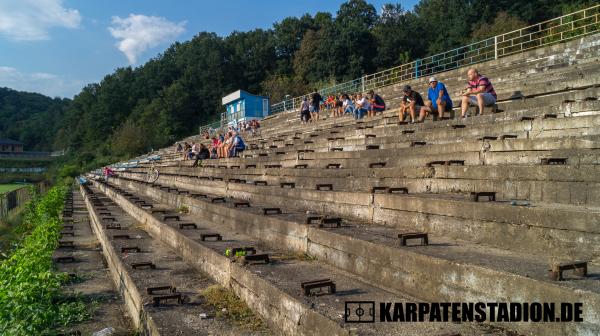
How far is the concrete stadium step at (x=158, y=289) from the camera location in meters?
3.24

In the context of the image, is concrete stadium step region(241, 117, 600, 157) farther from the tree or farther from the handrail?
the tree

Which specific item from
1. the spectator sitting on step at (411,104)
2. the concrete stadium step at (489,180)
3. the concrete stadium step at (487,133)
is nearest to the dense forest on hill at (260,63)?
the spectator sitting on step at (411,104)

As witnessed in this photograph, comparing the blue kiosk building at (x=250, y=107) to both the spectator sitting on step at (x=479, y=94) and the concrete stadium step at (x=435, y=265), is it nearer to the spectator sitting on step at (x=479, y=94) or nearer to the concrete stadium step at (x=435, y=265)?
the spectator sitting on step at (x=479, y=94)

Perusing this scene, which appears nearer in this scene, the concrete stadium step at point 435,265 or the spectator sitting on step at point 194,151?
the concrete stadium step at point 435,265

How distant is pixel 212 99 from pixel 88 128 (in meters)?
28.9

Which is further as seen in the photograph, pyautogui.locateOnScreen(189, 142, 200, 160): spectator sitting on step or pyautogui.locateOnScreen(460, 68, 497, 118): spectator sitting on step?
pyautogui.locateOnScreen(189, 142, 200, 160): spectator sitting on step

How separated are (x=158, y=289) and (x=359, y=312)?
197 cm

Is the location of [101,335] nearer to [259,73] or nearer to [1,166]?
[259,73]

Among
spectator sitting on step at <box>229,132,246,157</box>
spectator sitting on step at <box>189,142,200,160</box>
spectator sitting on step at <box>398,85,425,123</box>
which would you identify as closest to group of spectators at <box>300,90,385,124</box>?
→ spectator sitting on step at <box>398,85,425,123</box>

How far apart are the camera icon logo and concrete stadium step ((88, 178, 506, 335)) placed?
47 millimetres

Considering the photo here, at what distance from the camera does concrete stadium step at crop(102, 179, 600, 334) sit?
2.28 metres

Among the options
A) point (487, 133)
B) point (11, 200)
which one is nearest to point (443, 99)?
point (487, 133)

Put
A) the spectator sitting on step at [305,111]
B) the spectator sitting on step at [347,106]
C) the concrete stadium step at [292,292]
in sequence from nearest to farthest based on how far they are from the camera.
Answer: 1. the concrete stadium step at [292,292]
2. the spectator sitting on step at [347,106]
3. the spectator sitting on step at [305,111]

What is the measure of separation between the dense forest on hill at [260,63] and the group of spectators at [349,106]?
2529 centimetres
